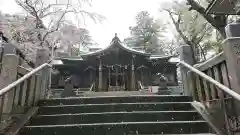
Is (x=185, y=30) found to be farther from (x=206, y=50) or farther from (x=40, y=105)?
(x=40, y=105)

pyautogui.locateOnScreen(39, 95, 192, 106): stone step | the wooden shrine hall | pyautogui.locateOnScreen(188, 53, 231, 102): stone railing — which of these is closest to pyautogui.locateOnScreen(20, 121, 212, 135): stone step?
pyautogui.locateOnScreen(188, 53, 231, 102): stone railing

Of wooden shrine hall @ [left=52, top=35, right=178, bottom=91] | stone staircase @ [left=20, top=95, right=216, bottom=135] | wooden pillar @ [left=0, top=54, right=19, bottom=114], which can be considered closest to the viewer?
wooden pillar @ [left=0, top=54, right=19, bottom=114]

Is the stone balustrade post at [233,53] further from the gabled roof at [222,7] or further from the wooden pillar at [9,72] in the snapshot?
the wooden pillar at [9,72]

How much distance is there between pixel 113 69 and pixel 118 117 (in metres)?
16.0

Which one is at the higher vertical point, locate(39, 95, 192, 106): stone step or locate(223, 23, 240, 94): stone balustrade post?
locate(223, 23, 240, 94): stone balustrade post

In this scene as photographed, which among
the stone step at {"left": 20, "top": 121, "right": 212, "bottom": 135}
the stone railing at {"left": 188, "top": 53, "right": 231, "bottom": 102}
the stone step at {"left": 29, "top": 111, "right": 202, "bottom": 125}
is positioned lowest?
the stone step at {"left": 20, "top": 121, "right": 212, "bottom": 135}

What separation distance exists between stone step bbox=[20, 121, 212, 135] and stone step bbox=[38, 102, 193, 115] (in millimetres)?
861

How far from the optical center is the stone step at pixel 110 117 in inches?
175

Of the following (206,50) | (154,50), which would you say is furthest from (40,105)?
(154,50)

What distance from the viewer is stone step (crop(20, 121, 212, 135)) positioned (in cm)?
396

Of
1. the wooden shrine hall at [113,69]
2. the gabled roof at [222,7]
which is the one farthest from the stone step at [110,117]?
the wooden shrine hall at [113,69]

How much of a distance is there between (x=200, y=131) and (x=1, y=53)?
4400mm

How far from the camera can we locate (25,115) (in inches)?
171

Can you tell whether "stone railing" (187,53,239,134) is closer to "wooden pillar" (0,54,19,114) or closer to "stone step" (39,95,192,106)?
"stone step" (39,95,192,106)
